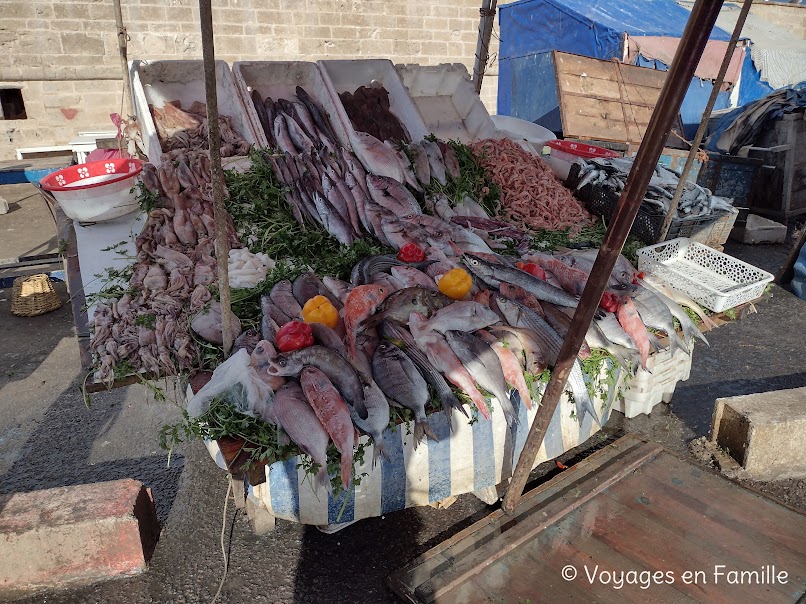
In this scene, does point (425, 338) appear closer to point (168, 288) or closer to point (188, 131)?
point (168, 288)

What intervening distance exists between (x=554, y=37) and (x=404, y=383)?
44.9 ft

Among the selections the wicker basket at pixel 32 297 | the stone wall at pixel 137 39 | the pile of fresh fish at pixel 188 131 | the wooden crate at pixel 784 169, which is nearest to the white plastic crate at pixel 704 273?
the pile of fresh fish at pixel 188 131

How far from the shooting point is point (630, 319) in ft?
11.4

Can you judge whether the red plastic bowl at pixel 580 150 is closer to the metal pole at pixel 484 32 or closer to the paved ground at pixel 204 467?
the metal pole at pixel 484 32

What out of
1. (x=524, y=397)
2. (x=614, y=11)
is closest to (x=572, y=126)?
(x=614, y=11)

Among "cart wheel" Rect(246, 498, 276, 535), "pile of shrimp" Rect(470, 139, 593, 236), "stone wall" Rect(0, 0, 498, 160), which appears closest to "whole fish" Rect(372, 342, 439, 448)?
"cart wheel" Rect(246, 498, 276, 535)

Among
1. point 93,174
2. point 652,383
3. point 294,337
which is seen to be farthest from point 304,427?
point 93,174

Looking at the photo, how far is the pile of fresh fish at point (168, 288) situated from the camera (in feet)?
10.6

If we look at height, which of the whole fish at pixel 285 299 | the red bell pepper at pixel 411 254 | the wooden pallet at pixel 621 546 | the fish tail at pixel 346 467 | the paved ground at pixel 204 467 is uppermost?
the red bell pepper at pixel 411 254

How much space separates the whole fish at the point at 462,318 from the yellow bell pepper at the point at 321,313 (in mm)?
569

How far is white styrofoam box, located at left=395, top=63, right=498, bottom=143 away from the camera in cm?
700

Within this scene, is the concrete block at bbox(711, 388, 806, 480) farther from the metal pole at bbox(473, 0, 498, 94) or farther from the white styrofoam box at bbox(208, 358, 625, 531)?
the metal pole at bbox(473, 0, 498, 94)

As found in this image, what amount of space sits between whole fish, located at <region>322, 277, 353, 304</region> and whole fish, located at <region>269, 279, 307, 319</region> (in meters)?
0.24

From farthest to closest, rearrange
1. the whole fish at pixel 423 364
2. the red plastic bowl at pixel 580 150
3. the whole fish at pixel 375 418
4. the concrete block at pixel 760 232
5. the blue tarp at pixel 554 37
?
the blue tarp at pixel 554 37
the concrete block at pixel 760 232
the red plastic bowl at pixel 580 150
the whole fish at pixel 423 364
the whole fish at pixel 375 418
